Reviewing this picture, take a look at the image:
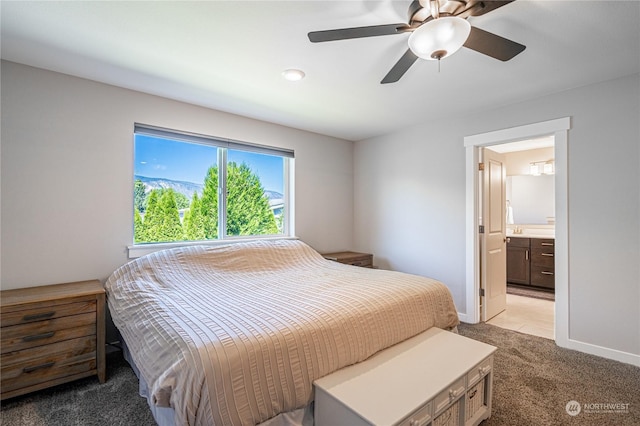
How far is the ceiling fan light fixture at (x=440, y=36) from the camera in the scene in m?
1.33

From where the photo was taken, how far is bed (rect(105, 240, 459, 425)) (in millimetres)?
1273

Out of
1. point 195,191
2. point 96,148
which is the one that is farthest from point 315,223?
point 96,148

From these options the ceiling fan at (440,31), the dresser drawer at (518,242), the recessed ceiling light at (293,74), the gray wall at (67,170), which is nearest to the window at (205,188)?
the gray wall at (67,170)

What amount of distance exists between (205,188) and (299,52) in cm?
184

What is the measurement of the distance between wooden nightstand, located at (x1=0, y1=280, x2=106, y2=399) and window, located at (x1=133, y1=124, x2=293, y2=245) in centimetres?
83

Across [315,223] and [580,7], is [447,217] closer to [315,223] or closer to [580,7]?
[315,223]

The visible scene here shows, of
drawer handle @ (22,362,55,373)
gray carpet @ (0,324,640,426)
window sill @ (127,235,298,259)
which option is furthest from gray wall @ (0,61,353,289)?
gray carpet @ (0,324,640,426)

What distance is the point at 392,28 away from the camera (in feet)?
4.99

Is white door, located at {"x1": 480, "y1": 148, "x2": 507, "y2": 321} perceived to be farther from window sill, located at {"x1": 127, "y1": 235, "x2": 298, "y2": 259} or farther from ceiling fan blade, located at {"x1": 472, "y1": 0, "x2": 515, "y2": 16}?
window sill, located at {"x1": 127, "y1": 235, "x2": 298, "y2": 259}

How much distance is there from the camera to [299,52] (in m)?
2.10

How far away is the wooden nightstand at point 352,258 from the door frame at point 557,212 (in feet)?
4.06

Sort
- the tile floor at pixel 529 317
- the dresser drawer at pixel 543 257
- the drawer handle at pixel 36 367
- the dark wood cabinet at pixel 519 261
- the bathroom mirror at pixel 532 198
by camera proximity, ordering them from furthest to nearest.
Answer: the bathroom mirror at pixel 532 198 → the dark wood cabinet at pixel 519 261 → the dresser drawer at pixel 543 257 → the tile floor at pixel 529 317 → the drawer handle at pixel 36 367

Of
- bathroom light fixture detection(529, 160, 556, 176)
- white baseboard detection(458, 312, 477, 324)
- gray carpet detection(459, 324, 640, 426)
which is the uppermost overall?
bathroom light fixture detection(529, 160, 556, 176)

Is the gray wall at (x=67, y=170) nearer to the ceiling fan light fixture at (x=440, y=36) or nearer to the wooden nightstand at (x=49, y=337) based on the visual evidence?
the wooden nightstand at (x=49, y=337)
